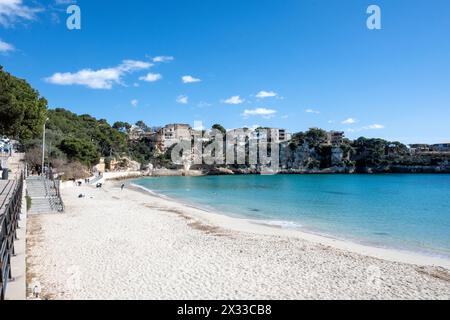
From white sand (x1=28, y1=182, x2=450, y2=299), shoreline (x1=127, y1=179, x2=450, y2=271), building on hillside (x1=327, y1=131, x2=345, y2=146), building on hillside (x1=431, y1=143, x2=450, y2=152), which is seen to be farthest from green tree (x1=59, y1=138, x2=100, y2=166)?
building on hillside (x1=431, y1=143, x2=450, y2=152)

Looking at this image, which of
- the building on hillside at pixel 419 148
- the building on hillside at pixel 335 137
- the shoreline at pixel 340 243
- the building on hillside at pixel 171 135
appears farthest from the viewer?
the building on hillside at pixel 419 148

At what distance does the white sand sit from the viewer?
26.3 feet

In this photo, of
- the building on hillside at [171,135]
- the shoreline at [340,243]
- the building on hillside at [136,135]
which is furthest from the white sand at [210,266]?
the building on hillside at [136,135]

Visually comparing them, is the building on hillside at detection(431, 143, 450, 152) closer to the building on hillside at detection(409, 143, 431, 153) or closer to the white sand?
the building on hillside at detection(409, 143, 431, 153)

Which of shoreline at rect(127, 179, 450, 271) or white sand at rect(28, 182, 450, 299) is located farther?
shoreline at rect(127, 179, 450, 271)

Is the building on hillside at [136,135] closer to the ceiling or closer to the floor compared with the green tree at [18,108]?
closer to the ceiling

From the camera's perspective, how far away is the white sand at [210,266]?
26.3 feet

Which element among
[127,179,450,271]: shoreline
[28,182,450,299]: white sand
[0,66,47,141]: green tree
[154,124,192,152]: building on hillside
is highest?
[154,124,192,152]: building on hillside

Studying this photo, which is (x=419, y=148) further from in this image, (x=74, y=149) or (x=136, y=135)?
(x=74, y=149)

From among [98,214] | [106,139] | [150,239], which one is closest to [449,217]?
[150,239]

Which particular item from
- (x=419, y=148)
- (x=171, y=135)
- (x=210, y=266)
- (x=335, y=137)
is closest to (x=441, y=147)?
(x=419, y=148)

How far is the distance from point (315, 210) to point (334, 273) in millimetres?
18907

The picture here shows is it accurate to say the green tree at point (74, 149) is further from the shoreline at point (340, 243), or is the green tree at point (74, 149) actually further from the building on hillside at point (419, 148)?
the building on hillside at point (419, 148)
